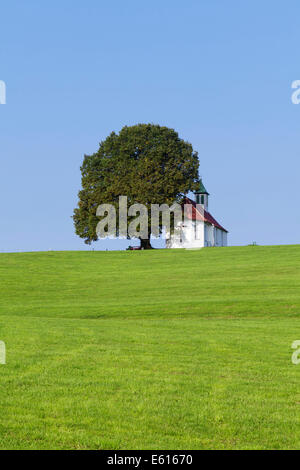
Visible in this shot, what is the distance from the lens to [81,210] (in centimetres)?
7556

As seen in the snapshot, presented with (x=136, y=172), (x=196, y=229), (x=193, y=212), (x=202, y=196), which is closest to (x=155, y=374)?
(x=136, y=172)

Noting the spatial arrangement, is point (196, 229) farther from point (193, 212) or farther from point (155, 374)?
point (155, 374)

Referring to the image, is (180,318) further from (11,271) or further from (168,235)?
(168,235)

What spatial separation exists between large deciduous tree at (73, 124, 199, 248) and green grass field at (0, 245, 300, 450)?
39.6 metres

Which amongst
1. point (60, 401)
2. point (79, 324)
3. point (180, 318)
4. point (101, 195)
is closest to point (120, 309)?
point (180, 318)

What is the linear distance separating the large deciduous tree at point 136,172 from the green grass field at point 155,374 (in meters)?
39.6

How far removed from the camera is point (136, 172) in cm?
7456

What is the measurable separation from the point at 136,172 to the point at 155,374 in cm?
6275

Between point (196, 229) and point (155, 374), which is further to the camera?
point (196, 229)

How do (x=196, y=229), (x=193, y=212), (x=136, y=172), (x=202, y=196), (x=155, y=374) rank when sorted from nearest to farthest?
(x=155, y=374)
(x=136, y=172)
(x=193, y=212)
(x=196, y=229)
(x=202, y=196)

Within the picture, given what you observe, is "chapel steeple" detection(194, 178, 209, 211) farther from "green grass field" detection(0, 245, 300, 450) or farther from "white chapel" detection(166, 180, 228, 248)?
"green grass field" detection(0, 245, 300, 450)

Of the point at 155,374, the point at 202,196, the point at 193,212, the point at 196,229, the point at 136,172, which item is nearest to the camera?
the point at 155,374
